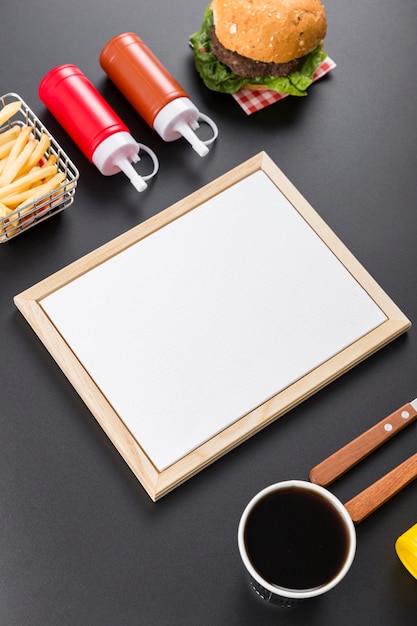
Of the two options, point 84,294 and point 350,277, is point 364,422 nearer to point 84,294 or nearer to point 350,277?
point 350,277

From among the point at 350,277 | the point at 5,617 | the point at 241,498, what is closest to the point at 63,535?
the point at 5,617

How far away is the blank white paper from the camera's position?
4.53ft

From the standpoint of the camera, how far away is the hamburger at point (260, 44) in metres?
1.56

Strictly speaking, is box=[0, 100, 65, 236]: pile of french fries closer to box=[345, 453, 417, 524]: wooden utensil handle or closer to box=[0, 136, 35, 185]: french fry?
box=[0, 136, 35, 185]: french fry

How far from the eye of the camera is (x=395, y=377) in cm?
146

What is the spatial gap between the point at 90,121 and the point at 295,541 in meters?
0.80

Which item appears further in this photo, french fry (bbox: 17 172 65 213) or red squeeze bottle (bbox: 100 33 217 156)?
red squeeze bottle (bbox: 100 33 217 156)

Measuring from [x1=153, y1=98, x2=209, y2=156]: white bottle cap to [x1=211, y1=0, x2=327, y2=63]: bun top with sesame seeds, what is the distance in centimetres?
14

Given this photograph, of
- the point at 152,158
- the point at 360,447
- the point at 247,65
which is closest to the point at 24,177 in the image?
the point at 152,158

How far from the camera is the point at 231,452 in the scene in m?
1.37

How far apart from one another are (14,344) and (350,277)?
0.58 meters

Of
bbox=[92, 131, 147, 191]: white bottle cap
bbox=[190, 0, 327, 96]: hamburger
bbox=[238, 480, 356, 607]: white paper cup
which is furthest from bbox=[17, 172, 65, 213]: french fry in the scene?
bbox=[238, 480, 356, 607]: white paper cup

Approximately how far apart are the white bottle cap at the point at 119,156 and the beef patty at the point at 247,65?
0.81 ft

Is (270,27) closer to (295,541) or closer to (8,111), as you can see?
(8,111)
